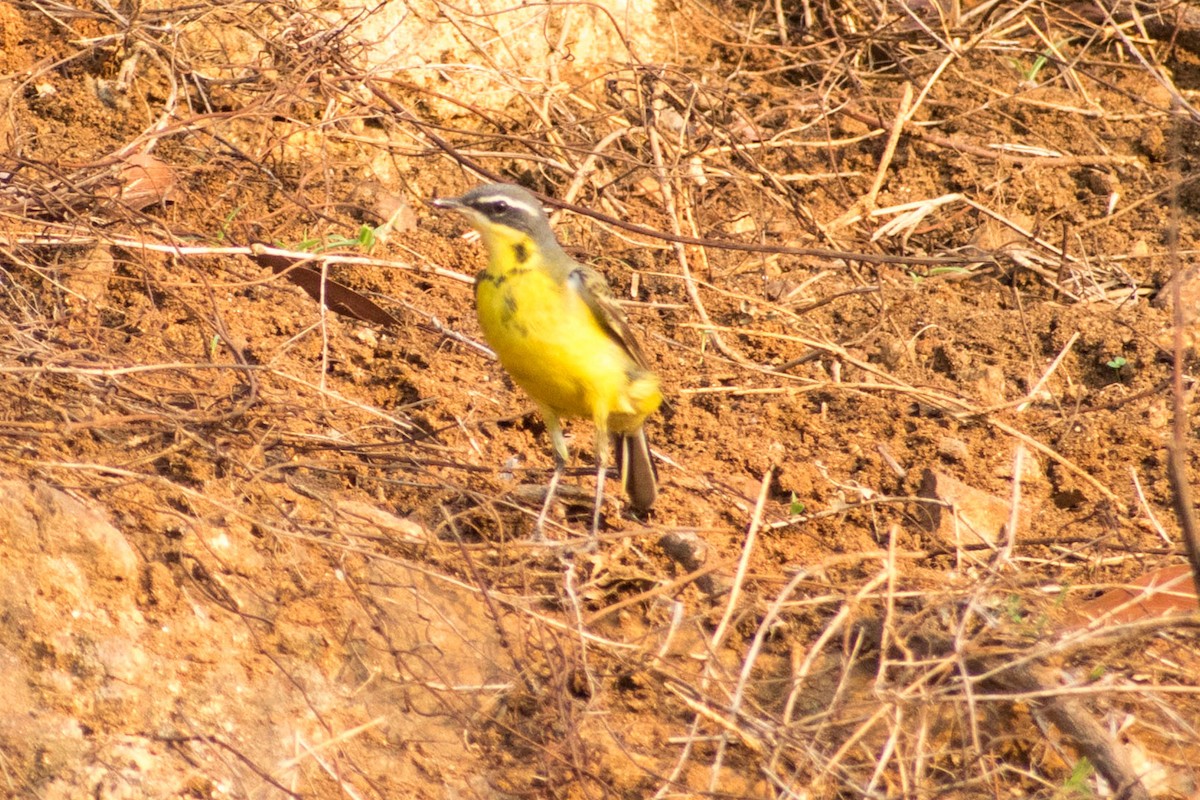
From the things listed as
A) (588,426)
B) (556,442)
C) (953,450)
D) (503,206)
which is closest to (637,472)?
(556,442)

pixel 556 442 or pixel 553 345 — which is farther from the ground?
pixel 553 345

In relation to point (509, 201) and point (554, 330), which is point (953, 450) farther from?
point (509, 201)

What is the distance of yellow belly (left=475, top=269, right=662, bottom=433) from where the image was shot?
5.54 meters

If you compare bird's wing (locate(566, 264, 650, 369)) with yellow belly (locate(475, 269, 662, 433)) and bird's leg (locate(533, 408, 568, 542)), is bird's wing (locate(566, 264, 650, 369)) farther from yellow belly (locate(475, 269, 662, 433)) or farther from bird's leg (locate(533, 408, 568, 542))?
bird's leg (locate(533, 408, 568, 542))

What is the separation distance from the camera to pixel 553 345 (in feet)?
18.2

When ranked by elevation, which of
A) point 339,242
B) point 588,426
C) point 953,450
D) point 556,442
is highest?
point 339,242

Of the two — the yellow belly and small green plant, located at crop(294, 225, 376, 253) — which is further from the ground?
small green plant, located at crop(294, 225, 376, 253)

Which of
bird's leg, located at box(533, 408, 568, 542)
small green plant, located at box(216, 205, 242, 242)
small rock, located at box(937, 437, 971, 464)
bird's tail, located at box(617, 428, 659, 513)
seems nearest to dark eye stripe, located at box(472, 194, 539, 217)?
bird's leg, located at box(533, 408, 568, 542)

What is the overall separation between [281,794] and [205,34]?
559 centimetres

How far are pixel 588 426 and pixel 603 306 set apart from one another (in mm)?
1225

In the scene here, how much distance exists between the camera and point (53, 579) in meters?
4.36

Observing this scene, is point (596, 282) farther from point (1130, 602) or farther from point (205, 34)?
point (205, 34)

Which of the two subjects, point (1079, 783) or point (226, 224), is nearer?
point (1079, 783)

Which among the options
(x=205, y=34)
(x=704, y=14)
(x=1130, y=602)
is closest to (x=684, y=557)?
(x=1130, y=602)
